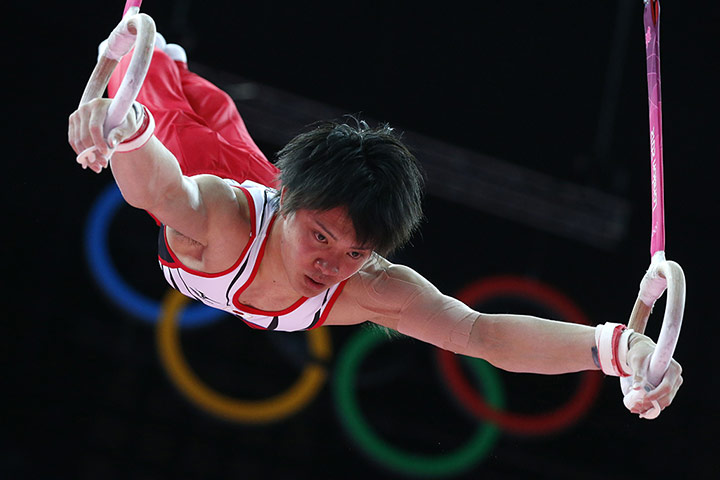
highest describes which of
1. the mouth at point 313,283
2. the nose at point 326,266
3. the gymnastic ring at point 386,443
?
the nose at point 326,266

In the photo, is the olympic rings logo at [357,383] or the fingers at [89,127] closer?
the fingers at [89,127]

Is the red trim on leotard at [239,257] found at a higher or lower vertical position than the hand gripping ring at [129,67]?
lower

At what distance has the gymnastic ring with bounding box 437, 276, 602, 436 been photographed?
4.83 m

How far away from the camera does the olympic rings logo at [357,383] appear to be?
15.4 feet

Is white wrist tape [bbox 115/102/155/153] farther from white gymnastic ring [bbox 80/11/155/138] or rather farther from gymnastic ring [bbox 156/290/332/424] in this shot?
gymnastic ring [bbox 156/290/332/424]

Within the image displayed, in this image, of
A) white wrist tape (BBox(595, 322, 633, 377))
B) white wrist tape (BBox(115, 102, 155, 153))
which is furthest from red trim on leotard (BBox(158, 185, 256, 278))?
white wrist tape (BBox(595, 322, 633, 377))

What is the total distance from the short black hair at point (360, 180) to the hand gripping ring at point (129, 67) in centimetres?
54

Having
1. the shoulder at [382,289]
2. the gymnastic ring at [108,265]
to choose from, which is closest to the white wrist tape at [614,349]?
the shoulder at [382,289]

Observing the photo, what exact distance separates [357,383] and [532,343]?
8.72ft

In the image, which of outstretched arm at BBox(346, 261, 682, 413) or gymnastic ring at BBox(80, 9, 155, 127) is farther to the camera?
outstretched arm at BBox(346, 261, 682, 413)

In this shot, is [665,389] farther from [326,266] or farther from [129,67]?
[129,67]

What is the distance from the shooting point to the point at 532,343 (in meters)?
2.28

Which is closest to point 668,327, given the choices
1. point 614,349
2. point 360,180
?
point 614,349

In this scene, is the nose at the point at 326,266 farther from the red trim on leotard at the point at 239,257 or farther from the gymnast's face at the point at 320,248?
the red trim on leotard at the point at 239,257
